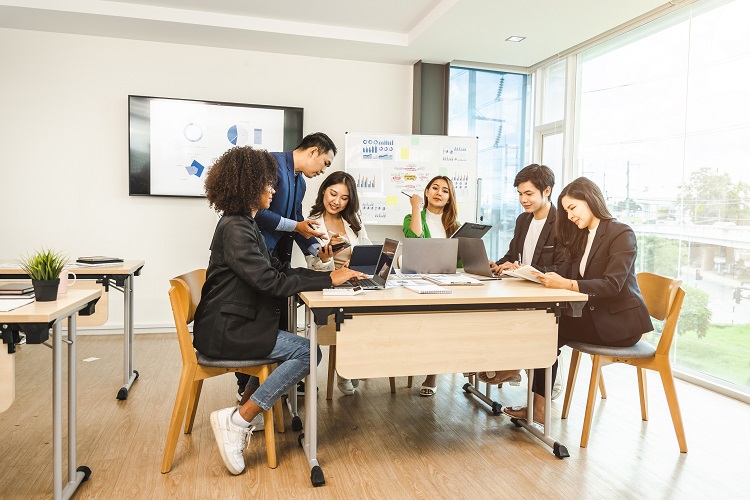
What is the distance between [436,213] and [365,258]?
4.14 ft

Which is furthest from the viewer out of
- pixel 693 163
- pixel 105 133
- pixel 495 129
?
pixel 495 129

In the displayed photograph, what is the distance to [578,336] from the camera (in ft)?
9.11

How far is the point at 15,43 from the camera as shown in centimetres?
472

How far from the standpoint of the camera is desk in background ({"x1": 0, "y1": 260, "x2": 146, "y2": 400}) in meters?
3.18

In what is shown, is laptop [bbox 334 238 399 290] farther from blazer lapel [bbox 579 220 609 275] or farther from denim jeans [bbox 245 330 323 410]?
blazer lapel [bbox 579 220 609 275]

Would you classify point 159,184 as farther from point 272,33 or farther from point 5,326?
point 5,326

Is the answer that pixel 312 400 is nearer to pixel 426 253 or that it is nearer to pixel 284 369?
pixel 284 369

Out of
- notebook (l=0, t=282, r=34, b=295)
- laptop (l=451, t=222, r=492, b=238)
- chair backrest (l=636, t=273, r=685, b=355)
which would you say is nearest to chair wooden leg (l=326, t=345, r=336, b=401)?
laptop (l=451, t=222, r=492, b=238)

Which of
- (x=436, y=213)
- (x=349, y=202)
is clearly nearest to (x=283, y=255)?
(x=349, y=202)

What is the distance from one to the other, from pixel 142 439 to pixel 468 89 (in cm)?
449

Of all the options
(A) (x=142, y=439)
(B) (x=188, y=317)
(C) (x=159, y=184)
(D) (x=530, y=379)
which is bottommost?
(A) (x=142, y=439)

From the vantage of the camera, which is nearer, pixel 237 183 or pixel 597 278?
pixel 237 183

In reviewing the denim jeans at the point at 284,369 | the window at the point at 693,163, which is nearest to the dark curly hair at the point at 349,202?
the denim jeans at the point at 284,369

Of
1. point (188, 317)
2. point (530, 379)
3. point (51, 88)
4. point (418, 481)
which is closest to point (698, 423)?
point (530, 379)
